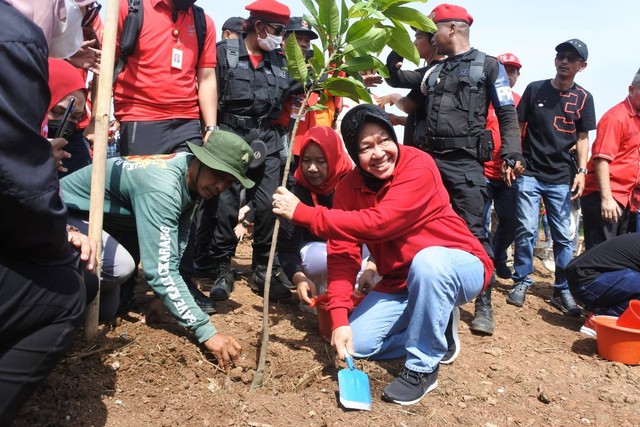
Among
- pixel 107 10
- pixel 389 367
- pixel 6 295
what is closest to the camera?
pixel 6 295

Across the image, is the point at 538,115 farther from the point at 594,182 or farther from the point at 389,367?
the point at 389,367

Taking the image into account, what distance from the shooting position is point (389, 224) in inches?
111

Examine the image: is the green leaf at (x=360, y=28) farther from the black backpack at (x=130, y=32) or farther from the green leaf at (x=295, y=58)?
the black backpack at (x=130, y=32)

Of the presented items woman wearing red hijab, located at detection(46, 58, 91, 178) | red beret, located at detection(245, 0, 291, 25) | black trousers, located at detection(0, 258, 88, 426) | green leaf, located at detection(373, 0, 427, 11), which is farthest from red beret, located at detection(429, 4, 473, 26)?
black trousers, located at detection(0, 258, 88, 426)

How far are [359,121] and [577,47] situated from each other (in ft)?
10.3

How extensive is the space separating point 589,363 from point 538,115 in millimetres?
2413

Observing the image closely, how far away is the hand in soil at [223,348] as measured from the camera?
2.81 m

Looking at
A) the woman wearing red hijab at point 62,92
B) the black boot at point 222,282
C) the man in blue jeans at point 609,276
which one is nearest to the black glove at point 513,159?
the man in blue jeans at point 609,276

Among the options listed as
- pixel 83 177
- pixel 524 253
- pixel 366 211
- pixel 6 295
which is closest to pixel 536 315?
pixel 524 253

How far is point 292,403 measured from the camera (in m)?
2.64

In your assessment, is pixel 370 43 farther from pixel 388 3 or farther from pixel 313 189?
pixel 313 189

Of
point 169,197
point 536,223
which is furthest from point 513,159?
point 169,197

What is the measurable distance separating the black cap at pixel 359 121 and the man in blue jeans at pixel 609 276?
1997 mm

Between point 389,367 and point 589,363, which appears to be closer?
point 389,367
